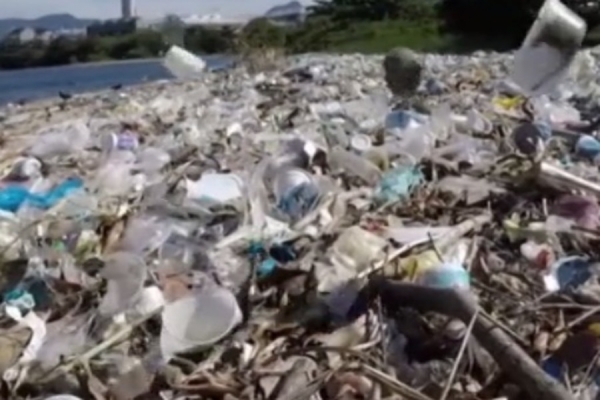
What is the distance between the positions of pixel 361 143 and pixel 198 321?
159 centimetres

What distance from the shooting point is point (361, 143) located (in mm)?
3666

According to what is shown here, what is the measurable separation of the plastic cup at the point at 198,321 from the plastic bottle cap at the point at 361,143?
1409mm

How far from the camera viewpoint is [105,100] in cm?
910

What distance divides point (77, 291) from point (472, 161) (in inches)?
49.4

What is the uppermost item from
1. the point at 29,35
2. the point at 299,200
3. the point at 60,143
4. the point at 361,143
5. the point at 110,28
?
the point at 299,200

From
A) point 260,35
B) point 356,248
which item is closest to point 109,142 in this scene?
point 356,248

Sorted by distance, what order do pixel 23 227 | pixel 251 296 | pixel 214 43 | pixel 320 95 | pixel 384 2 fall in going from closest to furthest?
pixel 251 296 → pixel 23 227 → pixel 320 95 → pixel 214 43 → pixel 384 2

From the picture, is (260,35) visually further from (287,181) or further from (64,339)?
(64,339)

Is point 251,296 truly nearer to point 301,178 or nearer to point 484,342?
point 484,342

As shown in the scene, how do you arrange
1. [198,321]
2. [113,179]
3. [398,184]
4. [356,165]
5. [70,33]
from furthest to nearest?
[70,33] < [113,179] < [356,165] < [398,184] < [198,321]

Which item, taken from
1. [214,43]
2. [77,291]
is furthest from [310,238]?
[214,43]

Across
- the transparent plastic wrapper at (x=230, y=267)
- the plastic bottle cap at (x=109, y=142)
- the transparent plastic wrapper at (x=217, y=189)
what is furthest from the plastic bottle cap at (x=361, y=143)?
the transparent plastic wrapper at (x=230, y=267)

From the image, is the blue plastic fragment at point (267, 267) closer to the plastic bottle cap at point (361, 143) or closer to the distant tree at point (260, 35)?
the plastic bottle cap at point (361, 143)

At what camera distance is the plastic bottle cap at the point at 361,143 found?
3.57 meters
